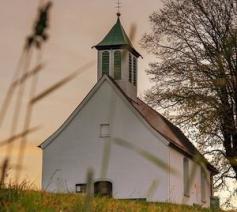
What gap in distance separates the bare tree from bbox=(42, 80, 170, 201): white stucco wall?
2.04 metres

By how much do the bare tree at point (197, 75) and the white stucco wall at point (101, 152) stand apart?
2038 millimetres

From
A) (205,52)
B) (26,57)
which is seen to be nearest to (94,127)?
(205,52)

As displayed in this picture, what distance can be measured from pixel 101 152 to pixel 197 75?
600 cm

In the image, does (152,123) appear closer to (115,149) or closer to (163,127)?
(163,127)

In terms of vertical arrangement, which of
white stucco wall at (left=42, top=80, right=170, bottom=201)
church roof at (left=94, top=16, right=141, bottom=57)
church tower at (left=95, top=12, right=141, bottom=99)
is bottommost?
white stucco wall at (left=42, top=80, right=170, bottom=201)

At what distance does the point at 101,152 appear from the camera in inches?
1372

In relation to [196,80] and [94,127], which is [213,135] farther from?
[94,127]

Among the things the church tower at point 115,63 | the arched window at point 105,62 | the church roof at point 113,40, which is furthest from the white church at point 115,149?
the church roof at point 113,40

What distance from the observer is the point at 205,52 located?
36.8 meters

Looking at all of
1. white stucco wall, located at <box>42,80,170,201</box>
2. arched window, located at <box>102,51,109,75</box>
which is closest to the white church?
white stucco wall, located at <box>42,80,170,201</box>

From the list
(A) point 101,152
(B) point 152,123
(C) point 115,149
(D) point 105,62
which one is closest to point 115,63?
(D) point 105,62

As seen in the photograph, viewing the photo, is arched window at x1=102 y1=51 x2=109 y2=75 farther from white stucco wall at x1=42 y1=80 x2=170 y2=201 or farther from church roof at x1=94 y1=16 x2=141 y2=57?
white stucco wall at x1=42 y1=80 x2=170 y2=201

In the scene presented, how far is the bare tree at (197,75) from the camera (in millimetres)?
35500

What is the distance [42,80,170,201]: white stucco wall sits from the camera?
34.9m
